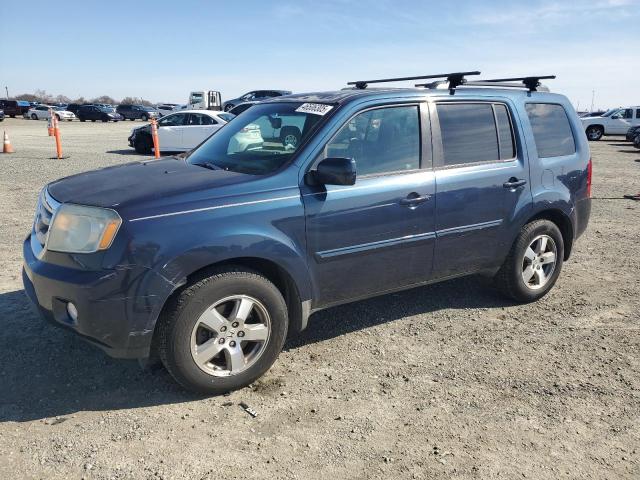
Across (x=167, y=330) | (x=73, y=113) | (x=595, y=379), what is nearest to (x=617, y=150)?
(x=595, y=379)

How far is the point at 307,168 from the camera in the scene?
140 inches

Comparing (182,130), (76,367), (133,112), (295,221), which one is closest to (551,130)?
(295,221)

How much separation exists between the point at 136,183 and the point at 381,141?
1.70 meters

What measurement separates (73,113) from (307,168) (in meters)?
57.1

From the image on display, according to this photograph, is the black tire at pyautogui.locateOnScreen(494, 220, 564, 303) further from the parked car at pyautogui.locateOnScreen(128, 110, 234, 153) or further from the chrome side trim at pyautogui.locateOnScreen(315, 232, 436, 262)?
the parked car at pyautogui.locateOnScreen(128, 110, 234, 153)

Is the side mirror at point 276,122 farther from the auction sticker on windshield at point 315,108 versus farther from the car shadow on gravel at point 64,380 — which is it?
the car shadow on gravel at point 64,380

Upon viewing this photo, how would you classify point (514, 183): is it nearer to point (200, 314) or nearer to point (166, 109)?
point (200, 314)

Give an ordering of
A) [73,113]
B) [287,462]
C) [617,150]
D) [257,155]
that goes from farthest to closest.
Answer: [73,113]
[617,150]
[257,155]
[287,462]

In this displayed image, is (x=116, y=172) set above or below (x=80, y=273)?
above

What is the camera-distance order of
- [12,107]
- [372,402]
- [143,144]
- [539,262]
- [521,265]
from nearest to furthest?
[372,402], [521,265], [539,262], [143,144], [12,107]

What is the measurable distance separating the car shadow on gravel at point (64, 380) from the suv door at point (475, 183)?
7.39 ft

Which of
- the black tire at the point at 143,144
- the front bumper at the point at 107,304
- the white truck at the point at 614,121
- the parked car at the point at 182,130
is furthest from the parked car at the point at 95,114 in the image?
the front bumper at the point at 107,304

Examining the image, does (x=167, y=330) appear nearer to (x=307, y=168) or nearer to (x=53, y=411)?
(x=53, y=411)

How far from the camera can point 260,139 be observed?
404 cm
